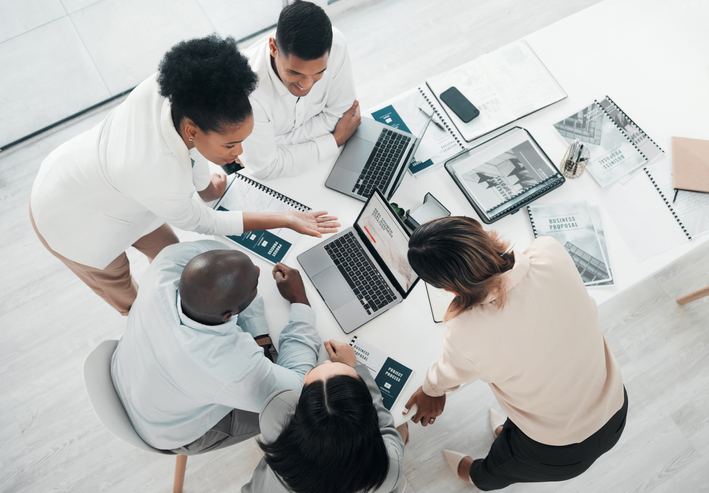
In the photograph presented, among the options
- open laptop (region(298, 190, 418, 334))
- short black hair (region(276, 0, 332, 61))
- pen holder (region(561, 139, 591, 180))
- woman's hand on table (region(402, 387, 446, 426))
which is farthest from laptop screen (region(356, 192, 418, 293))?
pen holder (region(561, 139, 591, 180))

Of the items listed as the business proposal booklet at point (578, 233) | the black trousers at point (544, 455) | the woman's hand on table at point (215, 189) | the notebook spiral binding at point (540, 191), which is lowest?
the black trousers at point (544, 455)

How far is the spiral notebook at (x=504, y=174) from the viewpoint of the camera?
1.78 m

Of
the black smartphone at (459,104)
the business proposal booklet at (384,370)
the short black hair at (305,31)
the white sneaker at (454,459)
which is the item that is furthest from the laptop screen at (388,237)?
the white sneaker at (454,459)

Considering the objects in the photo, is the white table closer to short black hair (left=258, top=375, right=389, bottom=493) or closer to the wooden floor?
short black hair (left=258, top=375, right=389, bottom=493)

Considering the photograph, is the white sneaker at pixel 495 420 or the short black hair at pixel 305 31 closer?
the short black hair at pixel 305 31

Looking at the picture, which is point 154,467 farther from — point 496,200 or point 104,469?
point 496,200

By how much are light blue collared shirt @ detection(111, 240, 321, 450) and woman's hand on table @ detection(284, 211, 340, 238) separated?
0.28m

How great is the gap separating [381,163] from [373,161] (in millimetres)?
35

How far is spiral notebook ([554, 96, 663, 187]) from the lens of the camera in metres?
1.86

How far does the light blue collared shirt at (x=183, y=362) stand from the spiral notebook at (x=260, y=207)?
0.70ft

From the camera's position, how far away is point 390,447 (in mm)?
1425

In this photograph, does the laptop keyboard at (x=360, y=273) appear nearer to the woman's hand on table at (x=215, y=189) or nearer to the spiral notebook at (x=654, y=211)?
the woman's hand on table at (x=215, y=189)

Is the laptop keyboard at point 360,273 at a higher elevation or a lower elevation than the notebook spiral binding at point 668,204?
higher

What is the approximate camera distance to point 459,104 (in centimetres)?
197
